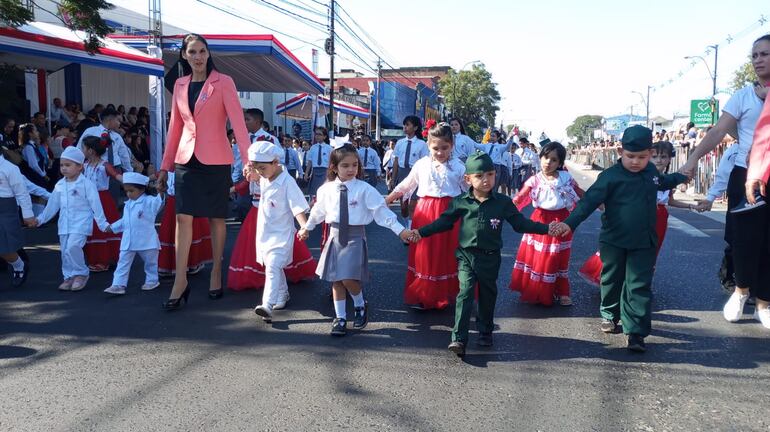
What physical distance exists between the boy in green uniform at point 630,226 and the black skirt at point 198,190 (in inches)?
108

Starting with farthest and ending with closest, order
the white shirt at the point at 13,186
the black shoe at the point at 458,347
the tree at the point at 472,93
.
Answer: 1. the tree at the point at 472,93
2. the white shirt at the point at 13,186
3. the black shoe at the point at 458,347

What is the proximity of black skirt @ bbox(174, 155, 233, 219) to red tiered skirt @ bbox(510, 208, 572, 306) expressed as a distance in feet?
8.76

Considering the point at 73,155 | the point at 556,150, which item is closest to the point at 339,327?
the point at 556,150

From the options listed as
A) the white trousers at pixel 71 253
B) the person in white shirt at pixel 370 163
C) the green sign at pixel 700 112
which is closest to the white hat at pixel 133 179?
the white trousers at pixel 71 253

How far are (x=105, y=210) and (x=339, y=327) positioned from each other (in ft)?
12.3

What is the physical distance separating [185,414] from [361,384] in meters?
0.97

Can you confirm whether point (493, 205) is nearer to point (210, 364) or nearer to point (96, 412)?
point (210, 364)

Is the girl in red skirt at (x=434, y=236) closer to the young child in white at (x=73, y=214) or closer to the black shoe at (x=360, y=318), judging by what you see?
the black shoe at (x=360, y=318)

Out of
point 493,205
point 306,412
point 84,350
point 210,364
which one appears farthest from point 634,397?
point 84,350

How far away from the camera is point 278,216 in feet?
16.0

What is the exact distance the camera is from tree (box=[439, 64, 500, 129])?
61.8 meters

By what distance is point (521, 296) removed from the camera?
5602 millimetres

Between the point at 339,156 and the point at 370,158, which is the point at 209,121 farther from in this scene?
the point at 370,158

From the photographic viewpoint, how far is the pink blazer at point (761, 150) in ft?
13.5
